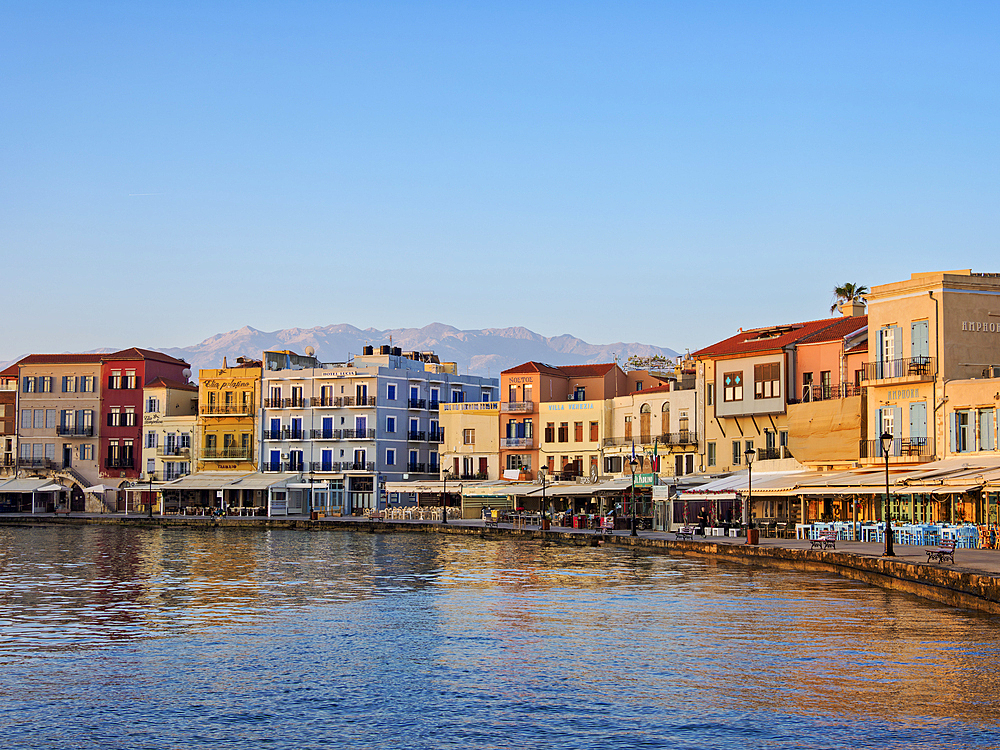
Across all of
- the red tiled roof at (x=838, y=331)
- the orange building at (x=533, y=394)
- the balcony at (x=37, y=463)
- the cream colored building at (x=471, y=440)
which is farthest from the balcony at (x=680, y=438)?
the balcony at (x=37, y=463)

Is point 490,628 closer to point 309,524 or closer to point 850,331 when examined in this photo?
point 850,331

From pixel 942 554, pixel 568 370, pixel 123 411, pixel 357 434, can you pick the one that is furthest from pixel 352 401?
pixel 942 554

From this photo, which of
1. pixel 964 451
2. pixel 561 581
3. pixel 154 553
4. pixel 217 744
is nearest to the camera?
pixel 217 744

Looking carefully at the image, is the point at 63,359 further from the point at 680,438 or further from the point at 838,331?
the point at 838,331

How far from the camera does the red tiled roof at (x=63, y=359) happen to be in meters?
90.8

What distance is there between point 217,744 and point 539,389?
6157 centimetres

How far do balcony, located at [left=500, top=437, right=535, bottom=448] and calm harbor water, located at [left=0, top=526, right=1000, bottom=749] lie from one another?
138ft

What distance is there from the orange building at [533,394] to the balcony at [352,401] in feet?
39.7

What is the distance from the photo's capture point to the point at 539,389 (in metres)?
73.9

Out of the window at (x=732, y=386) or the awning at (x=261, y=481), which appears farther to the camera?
the awning at (x=261, y=481)

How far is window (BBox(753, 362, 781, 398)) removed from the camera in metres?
55.7

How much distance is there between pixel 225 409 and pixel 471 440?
20.9 m

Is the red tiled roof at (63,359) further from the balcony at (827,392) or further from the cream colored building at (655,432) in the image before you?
the balcony at (827,392)

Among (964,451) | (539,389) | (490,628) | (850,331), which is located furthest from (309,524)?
(490,628)
